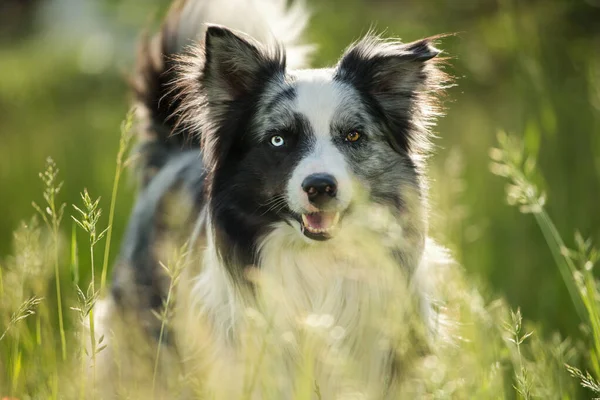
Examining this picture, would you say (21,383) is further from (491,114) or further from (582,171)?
(491,114)

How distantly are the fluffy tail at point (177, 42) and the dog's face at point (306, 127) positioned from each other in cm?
104

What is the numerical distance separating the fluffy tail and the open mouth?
1622 millimetres

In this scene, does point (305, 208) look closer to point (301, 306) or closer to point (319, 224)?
point (319, 224)

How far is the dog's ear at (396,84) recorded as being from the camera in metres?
3.46

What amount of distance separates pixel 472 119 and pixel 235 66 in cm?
545

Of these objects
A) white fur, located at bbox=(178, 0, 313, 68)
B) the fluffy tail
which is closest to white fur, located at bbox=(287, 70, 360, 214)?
white fur, located at bbox=(178, 0, 313, 68)

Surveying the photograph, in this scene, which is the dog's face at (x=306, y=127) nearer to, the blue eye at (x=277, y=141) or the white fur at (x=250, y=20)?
the blue eye at (x=277, y=141)

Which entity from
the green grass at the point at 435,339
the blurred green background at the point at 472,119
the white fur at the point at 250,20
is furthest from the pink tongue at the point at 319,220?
the white fur at the point at 250,20

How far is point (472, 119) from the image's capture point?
8.45 m

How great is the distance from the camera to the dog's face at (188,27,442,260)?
3.26 meters

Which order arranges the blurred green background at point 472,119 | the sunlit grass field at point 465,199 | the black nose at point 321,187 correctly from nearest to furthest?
1. the sunlit grass field at point 465,199
2. the black nose at point 321,187
3. the blurred green background at point 472,119

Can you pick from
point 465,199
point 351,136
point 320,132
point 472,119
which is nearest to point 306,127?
point 320,132

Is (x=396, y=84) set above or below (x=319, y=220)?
above

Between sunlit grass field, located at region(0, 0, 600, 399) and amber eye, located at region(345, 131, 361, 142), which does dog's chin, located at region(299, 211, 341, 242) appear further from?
sunlit grass field, located at region(0, 0, 600, 399)
